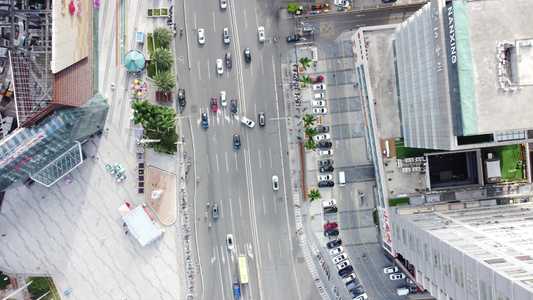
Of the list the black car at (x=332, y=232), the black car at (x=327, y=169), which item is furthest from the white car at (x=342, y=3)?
the black car at (x=332, y=232)

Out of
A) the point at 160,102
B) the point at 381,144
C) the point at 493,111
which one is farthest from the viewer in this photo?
the point at 160,102

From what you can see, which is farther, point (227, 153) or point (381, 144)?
point (227, 153)

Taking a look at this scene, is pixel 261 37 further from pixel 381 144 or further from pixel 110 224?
pixel 110 224

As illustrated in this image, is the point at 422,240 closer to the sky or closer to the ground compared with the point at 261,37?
closer to the ground

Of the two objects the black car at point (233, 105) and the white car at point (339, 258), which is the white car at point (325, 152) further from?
the white car at point (339, 258)

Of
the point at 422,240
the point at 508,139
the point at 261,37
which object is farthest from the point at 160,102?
the point at 508,139

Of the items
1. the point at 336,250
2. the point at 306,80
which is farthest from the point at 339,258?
the point at 306,80

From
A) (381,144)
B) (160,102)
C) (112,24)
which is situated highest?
(112,24)
